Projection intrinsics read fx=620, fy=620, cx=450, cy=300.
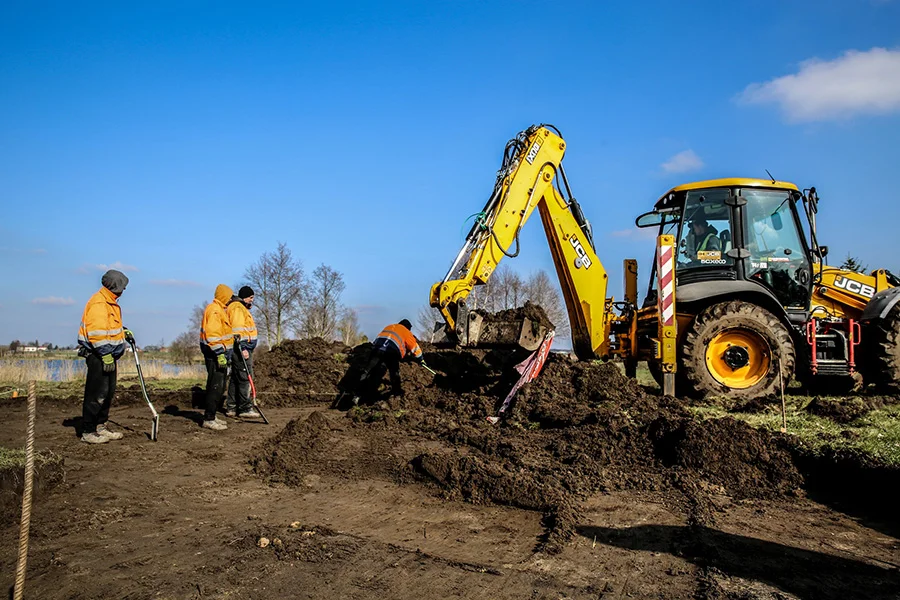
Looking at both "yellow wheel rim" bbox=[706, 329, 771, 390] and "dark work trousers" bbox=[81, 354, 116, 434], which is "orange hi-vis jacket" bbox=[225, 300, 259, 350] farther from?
"yellow wheel rim" bbox=[706, 329, 771, 390]

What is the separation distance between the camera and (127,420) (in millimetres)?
9258

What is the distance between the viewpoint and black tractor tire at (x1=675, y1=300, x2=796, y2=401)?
332 inches

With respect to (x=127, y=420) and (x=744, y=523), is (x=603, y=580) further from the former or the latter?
(x=127, y=420)

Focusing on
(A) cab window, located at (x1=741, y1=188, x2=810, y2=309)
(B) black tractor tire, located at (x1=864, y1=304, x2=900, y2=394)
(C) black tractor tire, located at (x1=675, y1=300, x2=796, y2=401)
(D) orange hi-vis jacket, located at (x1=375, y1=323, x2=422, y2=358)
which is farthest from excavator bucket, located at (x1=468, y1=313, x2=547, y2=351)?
(B) black tractor tire, located at (x1=864, y1=304, x2=900, y2=394)

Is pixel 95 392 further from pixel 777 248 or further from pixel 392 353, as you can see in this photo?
pixel 777 248

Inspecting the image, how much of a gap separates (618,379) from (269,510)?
206 inches

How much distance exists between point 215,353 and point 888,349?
31.3 feet

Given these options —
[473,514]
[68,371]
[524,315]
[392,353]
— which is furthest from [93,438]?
[68,371]

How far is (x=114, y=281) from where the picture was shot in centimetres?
735

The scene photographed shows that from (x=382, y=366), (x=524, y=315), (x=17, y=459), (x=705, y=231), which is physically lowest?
(x=17, y=459)

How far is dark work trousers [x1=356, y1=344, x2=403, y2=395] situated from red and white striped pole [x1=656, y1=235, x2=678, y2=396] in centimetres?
414

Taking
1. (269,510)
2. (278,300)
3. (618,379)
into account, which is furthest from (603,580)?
(278,300)

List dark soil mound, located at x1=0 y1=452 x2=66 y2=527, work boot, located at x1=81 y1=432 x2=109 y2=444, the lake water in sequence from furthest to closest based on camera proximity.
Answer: the lake water → work boot, located at x1=81 y1=432 x2=109 y2=444 → dark soil mound, located at x1=0 y1=452 x2=66 y2=527

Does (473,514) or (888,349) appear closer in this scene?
(473,514)
